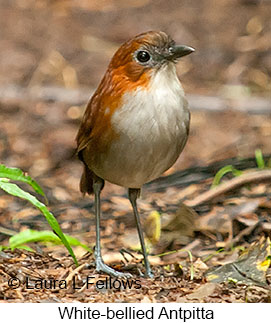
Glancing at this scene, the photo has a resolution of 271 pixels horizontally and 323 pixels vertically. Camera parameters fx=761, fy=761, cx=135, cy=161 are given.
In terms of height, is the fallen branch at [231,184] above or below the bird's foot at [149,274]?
above

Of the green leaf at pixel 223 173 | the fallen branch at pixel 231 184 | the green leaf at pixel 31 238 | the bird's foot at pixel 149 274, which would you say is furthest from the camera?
the green leaf at pixel 223 173

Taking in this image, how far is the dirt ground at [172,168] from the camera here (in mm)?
4328

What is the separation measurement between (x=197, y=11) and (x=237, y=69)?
4.56 ft

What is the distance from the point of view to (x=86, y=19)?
31.1 ft

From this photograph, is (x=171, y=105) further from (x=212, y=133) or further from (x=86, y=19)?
(x=86, y=19)

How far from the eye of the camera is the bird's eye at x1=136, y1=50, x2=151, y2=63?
4152 millimetres

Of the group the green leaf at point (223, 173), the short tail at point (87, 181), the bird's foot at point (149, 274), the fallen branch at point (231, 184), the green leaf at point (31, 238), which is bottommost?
the bird's foot at point (149, 274)

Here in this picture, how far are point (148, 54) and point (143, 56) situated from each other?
0.03 meters

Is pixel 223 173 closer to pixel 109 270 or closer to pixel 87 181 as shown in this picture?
pixel 87 181

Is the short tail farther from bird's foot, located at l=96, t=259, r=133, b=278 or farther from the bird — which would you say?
bird's foot, located at l=96, t=259, r=133, b=278

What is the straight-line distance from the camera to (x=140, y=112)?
4.02 meters

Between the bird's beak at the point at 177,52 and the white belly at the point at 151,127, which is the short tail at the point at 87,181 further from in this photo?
the bird's beak at the point at 177,52

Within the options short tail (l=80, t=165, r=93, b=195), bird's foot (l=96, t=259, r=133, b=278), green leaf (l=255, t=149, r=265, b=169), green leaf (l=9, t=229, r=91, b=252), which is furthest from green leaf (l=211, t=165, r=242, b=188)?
bird's foot (l=96, t=259, r=133, b=278)

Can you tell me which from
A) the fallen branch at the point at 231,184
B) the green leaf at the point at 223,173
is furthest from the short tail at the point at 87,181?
the green leaf at the point at 223,173
